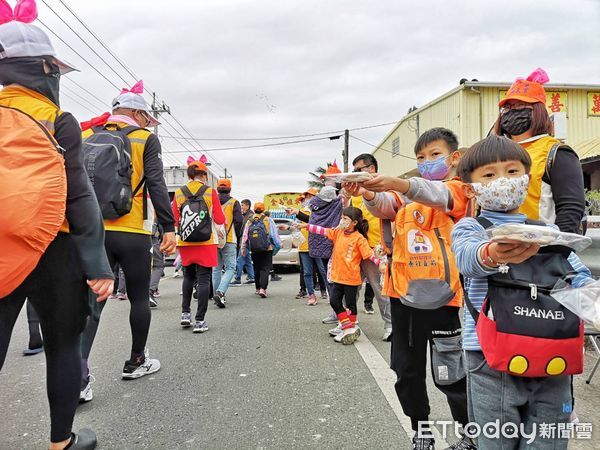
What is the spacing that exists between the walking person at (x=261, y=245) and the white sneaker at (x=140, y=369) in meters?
4.42

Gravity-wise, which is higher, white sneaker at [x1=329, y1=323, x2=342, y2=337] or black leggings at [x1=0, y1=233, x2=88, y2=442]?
black leggings at [x1=0, y1=233, x2=88, y2=442]

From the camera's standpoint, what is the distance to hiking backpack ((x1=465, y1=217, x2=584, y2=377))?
5.01ft

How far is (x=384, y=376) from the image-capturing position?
3.66 meters

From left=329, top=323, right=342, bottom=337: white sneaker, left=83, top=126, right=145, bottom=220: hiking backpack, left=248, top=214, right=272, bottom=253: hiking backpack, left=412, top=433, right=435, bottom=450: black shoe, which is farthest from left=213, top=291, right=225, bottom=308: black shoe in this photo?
left=412, top=433, right=435, bottom=450: black shoe

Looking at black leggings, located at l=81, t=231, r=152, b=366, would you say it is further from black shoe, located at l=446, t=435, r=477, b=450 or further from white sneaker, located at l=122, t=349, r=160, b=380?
black shoe, located at l=446, t=435, r=477, b=450

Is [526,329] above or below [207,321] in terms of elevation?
above

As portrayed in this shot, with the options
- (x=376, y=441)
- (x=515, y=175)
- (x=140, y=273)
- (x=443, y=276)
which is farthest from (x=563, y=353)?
(x=140, y=273)

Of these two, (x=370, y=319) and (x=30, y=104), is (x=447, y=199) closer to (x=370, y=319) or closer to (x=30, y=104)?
(x=30, y=104)

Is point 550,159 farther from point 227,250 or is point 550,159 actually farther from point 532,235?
point 227,250

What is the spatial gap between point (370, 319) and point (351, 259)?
142cm

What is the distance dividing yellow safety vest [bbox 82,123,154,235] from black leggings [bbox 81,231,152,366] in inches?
1.8

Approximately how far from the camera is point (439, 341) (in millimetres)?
2395

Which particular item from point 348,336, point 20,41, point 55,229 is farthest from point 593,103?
point 55,229

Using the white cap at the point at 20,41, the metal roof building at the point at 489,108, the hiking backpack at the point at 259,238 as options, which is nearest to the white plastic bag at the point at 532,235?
the white cap at the point at 20,41
